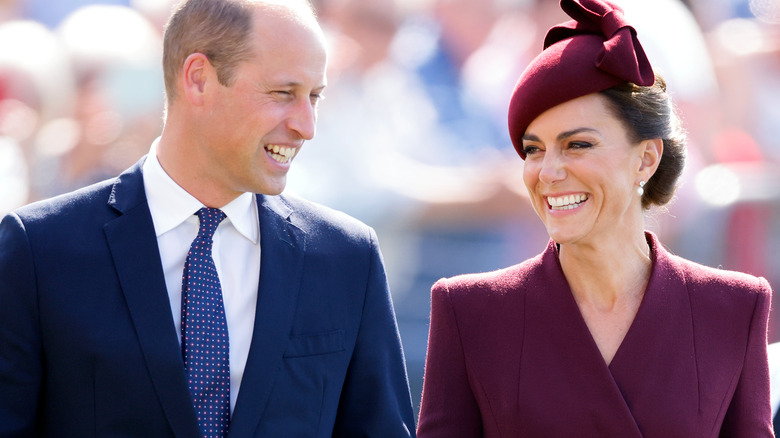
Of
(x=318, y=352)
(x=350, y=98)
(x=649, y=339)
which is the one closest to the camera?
(x=318, y=352)

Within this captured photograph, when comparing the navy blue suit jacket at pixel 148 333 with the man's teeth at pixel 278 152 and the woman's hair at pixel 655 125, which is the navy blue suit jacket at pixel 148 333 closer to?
the man's teeth at pixel 278 152

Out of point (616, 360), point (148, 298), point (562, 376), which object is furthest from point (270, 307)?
point (616, 360)

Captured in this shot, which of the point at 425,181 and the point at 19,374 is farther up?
the point at 425,181

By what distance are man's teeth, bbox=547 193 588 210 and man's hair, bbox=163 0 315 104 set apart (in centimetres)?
67

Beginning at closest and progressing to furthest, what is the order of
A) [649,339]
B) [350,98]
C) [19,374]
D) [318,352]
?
1. [19,374]
2. [318,352]
3. [649,339]
4. [350,98]

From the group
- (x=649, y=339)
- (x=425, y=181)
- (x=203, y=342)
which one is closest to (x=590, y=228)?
(x=649, y=339)

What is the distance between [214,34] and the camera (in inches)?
90.7

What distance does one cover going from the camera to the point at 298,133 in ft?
7.47

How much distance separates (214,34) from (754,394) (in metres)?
1.41

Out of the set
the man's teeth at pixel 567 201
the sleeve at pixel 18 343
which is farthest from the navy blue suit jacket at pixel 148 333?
the man's teeth at pixel 567 201

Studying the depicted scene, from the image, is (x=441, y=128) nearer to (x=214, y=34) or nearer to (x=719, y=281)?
(x=719, y=281)

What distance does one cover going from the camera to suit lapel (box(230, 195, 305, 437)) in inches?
83.4

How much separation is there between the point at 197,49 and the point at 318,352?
0.70 meters

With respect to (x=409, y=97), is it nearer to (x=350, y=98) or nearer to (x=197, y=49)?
(x=350, y=98)
